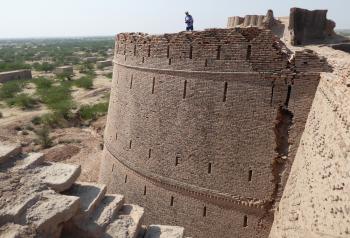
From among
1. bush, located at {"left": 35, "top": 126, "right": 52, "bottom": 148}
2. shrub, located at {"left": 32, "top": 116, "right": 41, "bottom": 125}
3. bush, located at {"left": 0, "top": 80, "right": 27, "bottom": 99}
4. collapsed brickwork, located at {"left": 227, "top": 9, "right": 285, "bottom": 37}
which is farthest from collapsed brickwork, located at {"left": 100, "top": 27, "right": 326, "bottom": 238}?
bush, located at {"left": 0, "top": 80, "right": 27, "bottom": 99}

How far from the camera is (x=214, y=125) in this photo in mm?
9234

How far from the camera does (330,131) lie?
6461 mm

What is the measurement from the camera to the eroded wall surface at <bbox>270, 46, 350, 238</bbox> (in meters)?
5.26

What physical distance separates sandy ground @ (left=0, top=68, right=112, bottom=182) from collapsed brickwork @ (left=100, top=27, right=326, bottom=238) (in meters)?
5.91

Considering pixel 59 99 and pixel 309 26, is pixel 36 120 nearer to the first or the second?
pixel 59 99

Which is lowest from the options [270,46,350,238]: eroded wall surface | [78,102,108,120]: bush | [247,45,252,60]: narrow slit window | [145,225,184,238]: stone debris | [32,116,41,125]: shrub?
[32,116,41,125]: shrub

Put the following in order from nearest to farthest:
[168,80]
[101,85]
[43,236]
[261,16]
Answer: [43,236] → [168,80] → [261,16] → [101,85]

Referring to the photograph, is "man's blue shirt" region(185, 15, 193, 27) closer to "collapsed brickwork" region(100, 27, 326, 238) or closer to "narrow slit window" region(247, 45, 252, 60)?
"collapsed brickwork" region(100, 27, 326, 238)

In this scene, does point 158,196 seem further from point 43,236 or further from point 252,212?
point 43,236

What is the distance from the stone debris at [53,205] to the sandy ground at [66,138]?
27.8 ft

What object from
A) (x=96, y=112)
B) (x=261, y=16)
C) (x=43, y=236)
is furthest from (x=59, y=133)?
(x=43, y=236)

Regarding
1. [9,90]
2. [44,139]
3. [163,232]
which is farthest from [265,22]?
[9,90]

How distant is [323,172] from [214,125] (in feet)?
11.2

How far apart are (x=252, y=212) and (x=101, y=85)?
36587 millimetres
